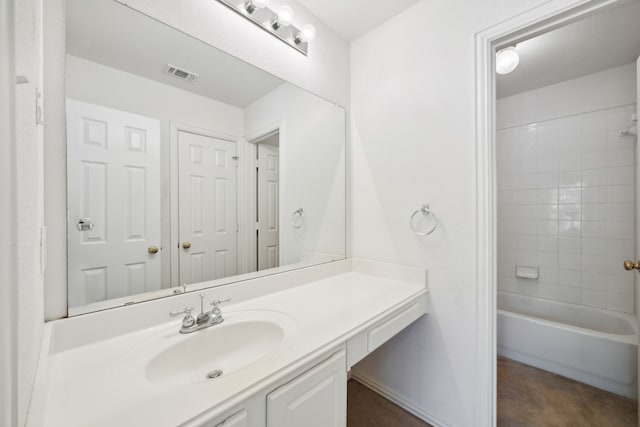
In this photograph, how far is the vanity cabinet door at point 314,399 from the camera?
73 centimetres

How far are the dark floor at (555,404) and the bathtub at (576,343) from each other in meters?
0.08

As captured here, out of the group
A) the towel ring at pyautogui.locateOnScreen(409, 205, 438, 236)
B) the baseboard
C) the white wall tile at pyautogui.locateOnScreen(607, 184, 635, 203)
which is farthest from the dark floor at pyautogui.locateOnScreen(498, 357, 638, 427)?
the white wall tile at pyautogui.locateOnScreen(607, 184, 635, 203)

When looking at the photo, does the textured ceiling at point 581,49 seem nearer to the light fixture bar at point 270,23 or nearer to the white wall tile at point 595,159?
A: the white wall tile at point 595,159

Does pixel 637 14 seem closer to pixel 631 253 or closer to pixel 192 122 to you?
pixel 631 253

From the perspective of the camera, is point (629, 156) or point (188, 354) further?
point (629, 156)

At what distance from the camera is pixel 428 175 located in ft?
4.76

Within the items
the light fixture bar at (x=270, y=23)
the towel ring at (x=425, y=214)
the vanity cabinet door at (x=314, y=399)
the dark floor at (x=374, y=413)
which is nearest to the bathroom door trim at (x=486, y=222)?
the towel ring at (x=425, y=214)

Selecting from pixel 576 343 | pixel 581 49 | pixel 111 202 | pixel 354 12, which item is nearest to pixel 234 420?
pixel 111 202

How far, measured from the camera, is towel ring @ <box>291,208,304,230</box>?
5.20 feet

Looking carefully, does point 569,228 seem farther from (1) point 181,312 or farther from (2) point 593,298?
(1) point 181,312

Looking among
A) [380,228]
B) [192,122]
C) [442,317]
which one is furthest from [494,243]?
[192,122]

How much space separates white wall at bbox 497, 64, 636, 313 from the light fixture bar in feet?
7.24

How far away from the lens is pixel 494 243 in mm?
1282

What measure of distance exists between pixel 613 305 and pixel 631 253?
1.38 feet
